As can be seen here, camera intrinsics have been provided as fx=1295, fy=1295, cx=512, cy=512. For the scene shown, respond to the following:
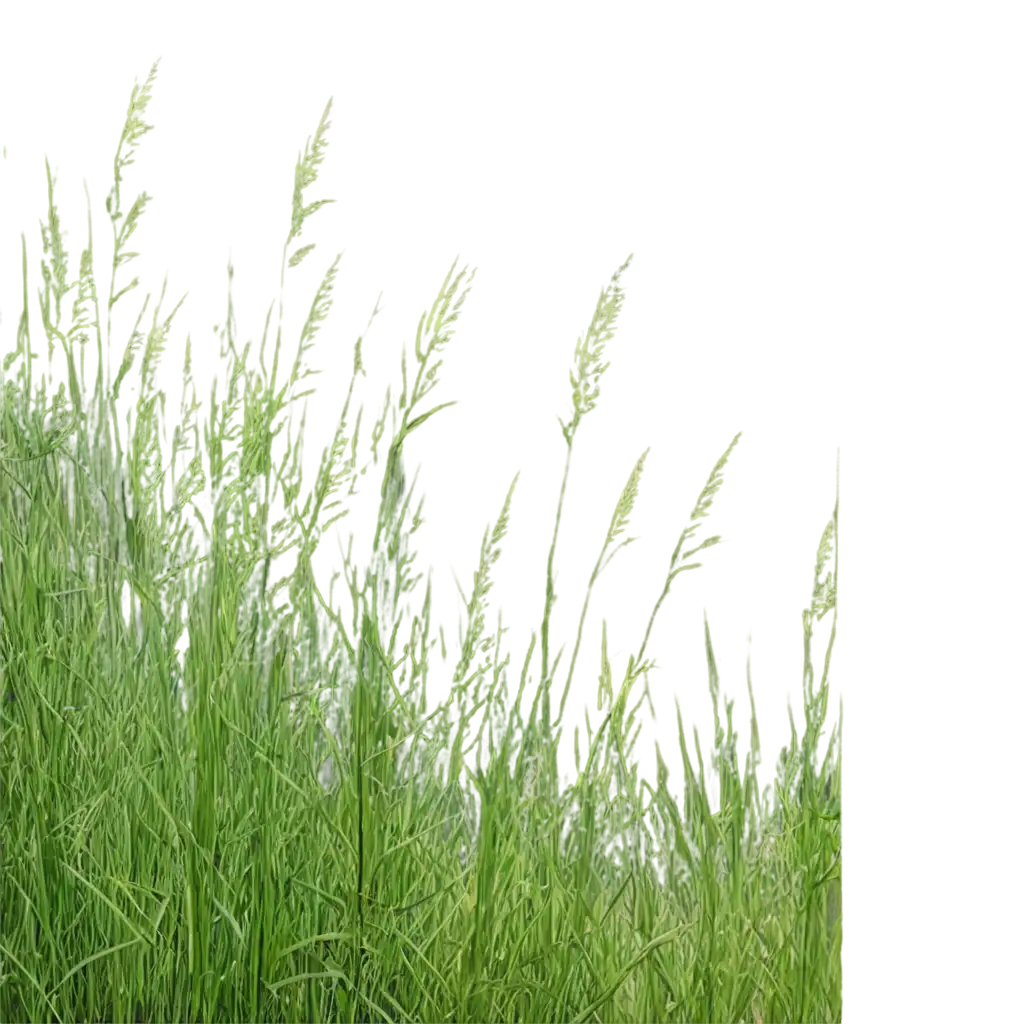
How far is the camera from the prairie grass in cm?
238

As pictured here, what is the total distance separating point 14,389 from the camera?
2.61 metres

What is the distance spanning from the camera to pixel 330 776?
2461 millimetres

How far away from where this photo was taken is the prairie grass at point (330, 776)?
2.38m

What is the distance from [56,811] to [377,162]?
4.64 feet

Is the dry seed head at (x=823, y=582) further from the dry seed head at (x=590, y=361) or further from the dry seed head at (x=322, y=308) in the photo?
the dry seed head at (x=322, y=308)

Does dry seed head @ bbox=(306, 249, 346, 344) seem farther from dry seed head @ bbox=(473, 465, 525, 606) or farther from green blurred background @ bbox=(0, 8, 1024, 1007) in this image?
dry seed head @ bbox=(473, 465, 525, 606)

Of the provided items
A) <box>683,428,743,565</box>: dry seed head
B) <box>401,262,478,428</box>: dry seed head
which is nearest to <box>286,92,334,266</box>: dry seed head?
<box>401,262,478,428</box>: dry seed head

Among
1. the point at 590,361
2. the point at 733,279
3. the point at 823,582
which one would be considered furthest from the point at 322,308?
the point at 823,582

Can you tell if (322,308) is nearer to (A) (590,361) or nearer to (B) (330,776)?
(A) (590,361)

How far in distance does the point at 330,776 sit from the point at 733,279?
1224 mm

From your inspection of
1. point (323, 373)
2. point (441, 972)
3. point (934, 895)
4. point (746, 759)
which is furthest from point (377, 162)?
point (934, 895)

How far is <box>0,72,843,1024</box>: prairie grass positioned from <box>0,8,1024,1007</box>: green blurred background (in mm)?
88

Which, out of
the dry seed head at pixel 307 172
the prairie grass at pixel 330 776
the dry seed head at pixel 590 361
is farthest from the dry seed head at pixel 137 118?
the dry seed head at pixel 590 361

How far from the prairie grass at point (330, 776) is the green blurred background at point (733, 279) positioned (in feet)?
0.29
